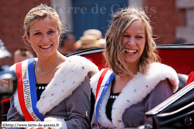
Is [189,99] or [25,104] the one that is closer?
[189,99]

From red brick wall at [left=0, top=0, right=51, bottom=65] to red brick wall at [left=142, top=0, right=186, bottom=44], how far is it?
267 centimetres

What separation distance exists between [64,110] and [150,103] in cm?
70

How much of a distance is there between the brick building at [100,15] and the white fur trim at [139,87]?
179 inches

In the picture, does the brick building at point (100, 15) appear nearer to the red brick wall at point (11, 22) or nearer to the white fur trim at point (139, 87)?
the red brick wall at point (11, 22)

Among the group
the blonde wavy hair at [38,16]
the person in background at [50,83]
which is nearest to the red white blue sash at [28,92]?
the person in background at [50,83]

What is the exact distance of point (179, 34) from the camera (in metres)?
7.14

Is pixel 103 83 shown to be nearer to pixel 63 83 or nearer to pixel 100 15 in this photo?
pixel 63 83

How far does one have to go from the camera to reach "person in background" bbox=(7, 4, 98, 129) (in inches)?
102

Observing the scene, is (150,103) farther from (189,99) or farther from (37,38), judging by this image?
(37,38)

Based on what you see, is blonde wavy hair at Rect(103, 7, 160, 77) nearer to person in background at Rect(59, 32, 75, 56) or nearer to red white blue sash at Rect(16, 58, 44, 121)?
red white blue sash at Rect(16, 58, 44, 121)

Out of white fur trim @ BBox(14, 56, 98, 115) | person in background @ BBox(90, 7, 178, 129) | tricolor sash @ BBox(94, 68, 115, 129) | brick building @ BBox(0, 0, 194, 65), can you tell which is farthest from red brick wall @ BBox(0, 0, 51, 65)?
person in background @ BBox(90, 7, 178, 129)

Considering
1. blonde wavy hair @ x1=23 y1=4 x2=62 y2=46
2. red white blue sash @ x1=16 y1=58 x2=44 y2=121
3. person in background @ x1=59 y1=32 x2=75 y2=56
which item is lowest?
red white blue sash @ x1=16 y1=58 x2=44 y2=121

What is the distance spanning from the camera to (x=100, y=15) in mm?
7852

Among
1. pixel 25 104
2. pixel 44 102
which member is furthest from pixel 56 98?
pixel 25 104
